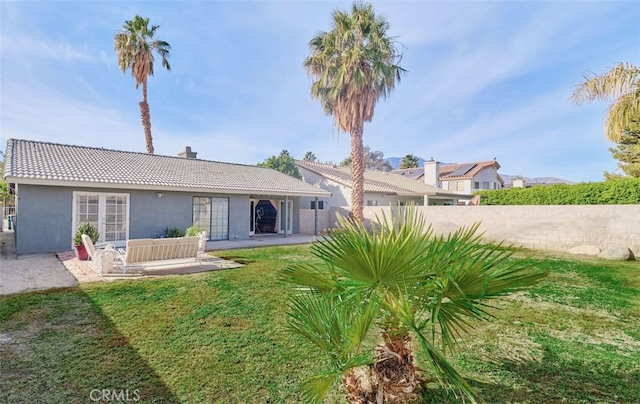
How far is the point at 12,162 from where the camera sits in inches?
480

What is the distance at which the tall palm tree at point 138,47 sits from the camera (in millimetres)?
22250

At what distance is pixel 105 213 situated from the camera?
43.7 feet

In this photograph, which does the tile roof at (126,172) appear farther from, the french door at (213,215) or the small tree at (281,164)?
the small tree at (281,164)

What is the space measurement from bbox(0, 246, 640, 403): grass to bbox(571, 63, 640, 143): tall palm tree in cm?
604

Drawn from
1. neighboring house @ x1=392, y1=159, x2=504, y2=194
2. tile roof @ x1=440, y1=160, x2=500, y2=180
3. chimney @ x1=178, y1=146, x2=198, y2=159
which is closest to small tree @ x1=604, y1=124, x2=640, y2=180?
neighboring house @ x1=392, y1=159, x2=504, y2=194

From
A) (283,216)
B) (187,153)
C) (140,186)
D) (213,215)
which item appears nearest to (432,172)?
(283,216)

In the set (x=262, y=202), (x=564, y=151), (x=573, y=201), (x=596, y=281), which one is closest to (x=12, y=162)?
(x=262, y=202)

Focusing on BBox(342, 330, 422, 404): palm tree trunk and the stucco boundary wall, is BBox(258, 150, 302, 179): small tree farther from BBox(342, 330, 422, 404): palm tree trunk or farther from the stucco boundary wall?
BBox(342, 330, 422, 404): palm tree trunk

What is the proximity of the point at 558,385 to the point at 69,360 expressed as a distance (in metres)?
5.99

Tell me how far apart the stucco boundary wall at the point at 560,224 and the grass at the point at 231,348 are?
6.82 meters

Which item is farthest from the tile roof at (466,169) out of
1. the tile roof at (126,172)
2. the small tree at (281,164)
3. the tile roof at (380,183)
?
the small tree at (281,164)

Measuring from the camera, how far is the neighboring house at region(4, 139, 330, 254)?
11.8 meters

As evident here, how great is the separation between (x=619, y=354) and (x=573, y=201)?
18.9 metres

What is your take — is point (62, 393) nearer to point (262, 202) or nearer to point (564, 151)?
point (262, 202)
